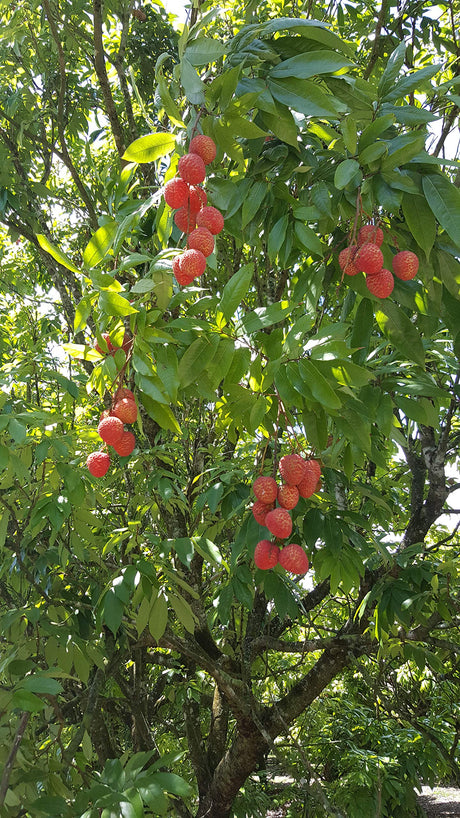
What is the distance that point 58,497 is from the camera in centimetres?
188

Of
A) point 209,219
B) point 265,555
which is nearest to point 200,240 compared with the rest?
point 209,219

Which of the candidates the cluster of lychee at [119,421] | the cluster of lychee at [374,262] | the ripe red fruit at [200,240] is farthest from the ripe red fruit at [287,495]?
the ripe red fruit at [200,240]

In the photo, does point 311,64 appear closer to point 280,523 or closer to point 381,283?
point 381,283

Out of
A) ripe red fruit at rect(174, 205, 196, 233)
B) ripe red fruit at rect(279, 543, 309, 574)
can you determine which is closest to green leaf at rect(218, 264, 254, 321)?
ripe red fruit at rect(174, 205, 196, 233)

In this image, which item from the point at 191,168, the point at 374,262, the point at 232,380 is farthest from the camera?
the point at 232,380

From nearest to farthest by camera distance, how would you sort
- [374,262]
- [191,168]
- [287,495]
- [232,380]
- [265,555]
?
1. [191,168]
2. [374,262]
3. [232,380]
4. [287,495]
5. [265,555]

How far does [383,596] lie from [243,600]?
0.55 m

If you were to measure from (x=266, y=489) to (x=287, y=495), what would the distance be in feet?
0.17

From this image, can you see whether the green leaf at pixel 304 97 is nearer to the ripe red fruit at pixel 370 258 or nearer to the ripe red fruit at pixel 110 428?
the ripe red fruit at pixel 370 258

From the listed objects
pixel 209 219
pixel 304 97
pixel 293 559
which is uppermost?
pixel 304 97

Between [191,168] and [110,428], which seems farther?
[110,428]

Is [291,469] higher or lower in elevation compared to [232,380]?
lower

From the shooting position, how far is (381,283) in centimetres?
124

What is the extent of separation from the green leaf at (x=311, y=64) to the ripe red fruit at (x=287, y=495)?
878 millimetres
